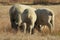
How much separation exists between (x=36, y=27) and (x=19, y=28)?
776 mm

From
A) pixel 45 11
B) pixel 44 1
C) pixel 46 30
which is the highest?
pixel 45 11

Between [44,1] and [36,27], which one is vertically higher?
[36,27]

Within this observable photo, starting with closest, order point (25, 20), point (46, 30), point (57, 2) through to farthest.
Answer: point (25, 20) → point (46, 30) → point (57, 2)

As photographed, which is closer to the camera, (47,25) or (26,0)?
(47,25)

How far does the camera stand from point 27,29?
1265 cm

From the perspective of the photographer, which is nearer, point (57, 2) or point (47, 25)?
point (47, 25)

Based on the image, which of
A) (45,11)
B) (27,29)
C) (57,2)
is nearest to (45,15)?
(45,11)

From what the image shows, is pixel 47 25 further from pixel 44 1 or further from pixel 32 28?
pixel 44 1

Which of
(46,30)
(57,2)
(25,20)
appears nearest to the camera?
(25,20)

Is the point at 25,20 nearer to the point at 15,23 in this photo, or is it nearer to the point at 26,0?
the point at 15,23

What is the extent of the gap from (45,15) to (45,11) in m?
0.22

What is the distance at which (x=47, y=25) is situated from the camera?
43.4 ft

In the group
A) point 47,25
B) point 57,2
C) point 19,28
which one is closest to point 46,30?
point 47,25

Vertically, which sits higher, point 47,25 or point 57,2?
point 47,25
